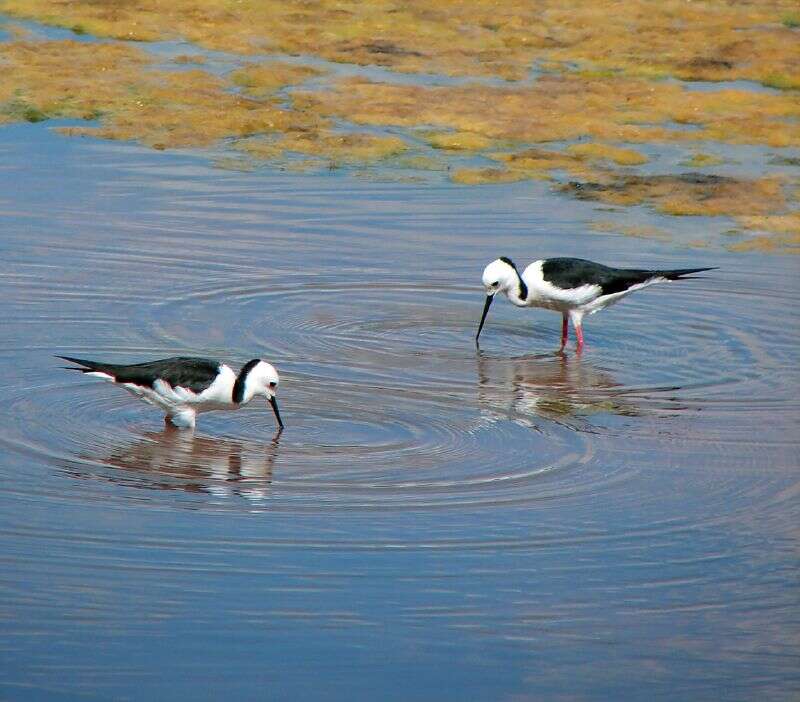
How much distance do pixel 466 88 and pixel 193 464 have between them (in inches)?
414

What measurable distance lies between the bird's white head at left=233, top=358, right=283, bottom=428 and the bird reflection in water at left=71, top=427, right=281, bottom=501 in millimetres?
246

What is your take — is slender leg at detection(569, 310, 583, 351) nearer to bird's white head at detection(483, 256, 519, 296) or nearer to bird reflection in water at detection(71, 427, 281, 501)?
bird's white head at detection(483, 256, 519, 296)

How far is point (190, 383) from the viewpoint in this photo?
9125mm

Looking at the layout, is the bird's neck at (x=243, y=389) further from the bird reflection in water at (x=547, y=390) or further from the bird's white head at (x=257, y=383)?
the bird reflection in water at (x=547, y=390)

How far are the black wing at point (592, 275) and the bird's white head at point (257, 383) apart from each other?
3219mm

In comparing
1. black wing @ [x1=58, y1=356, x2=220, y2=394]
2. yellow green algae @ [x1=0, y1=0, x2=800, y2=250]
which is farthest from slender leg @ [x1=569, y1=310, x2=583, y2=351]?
black wing @ [x1=58, y1=356, x2=220, y2=394]

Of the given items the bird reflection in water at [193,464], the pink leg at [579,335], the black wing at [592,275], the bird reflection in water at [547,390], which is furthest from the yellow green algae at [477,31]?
the bird reflection in water at [193,464]

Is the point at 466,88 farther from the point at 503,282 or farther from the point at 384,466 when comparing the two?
the point at 384,466

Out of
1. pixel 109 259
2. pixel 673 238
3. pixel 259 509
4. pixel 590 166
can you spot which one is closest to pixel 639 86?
pixel 590 166

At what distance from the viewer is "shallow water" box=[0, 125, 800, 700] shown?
20.8ft

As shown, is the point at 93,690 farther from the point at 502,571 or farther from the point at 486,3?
the point at 486,3

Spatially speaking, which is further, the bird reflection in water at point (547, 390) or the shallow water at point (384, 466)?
the bird reflection in water at point (547, 390)

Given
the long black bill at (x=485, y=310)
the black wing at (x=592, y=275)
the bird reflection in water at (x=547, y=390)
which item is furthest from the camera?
the black wing at (x=592, y=275)

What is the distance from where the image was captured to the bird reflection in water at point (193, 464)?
821 centimetres
